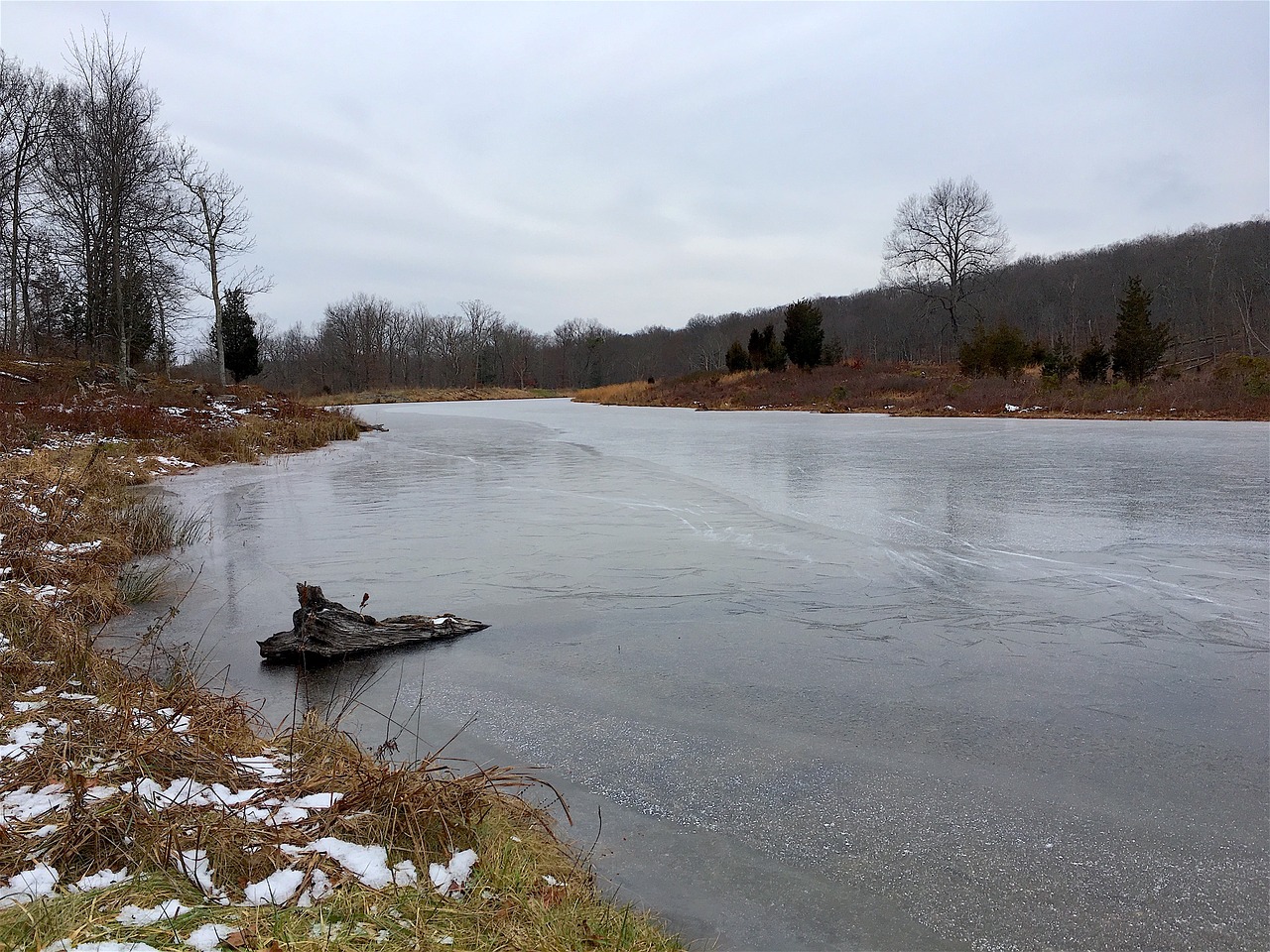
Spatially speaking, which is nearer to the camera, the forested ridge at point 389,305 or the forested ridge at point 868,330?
the forested ridge at point 389,305

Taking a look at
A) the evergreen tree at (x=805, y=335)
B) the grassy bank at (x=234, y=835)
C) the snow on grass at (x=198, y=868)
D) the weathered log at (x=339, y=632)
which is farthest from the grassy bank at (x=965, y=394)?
the snow on grass at (x=198, y=868)

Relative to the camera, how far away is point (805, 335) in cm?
3825

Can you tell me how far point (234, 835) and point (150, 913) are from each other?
1.23ft

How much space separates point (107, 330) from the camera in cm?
2419

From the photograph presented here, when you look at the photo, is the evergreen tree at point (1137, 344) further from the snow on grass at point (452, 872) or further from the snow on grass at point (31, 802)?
the snow on grass at point (31, 802)

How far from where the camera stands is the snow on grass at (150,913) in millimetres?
1799

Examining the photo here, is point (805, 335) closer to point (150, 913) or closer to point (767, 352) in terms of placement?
point (767, 352)

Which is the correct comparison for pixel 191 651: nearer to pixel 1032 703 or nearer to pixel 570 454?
pixel 1032 703

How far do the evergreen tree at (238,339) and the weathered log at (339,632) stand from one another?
38499 mm

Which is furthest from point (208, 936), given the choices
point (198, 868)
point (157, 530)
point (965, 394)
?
point (965, 394)

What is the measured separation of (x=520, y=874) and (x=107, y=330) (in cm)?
2771

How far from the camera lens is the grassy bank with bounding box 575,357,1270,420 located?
21.6 metres

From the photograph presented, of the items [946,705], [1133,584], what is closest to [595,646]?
[946,705]

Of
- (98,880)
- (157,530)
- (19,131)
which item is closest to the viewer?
(98,880)
